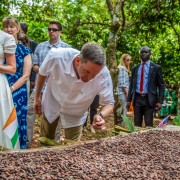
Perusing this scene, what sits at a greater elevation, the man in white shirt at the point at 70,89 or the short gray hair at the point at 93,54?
the short gray hair at the point at 93,54

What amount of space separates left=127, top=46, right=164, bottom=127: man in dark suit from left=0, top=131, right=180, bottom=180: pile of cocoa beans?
10.8 ft

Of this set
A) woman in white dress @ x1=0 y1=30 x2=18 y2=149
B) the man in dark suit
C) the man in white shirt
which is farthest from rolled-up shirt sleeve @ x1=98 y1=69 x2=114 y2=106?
the man in dark suit

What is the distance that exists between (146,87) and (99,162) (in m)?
4.26

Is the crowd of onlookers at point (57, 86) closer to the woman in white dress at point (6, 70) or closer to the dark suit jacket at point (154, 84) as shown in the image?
the woman in white dress at point (6, 70)

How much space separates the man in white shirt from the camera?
3.91m

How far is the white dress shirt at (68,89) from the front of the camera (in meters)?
3.94

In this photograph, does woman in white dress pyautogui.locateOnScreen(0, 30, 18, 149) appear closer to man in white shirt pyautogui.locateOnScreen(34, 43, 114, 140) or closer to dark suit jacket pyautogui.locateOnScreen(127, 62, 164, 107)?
man in white shirt pyautogui.locateOnScreen(34, 43, 114, 140)

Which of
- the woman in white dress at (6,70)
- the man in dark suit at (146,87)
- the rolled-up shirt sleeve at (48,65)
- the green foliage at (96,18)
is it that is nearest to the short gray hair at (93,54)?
the rolled-up shirt sleeve at (48,65)

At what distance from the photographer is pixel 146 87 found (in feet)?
23.3

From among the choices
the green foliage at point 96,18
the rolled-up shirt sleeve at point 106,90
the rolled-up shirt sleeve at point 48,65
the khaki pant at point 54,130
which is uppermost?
the green foliage at point 96,18

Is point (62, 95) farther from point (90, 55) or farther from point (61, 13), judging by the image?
point (61, 13)

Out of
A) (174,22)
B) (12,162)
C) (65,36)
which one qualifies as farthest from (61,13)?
(12,162)

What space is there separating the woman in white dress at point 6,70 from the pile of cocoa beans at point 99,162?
38.6 inches

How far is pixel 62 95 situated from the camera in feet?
13.6
